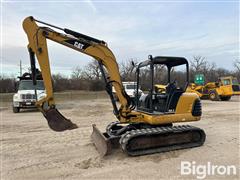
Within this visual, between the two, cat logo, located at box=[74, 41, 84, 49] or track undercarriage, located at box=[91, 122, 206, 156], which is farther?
cat logo, located at box=[74, 41, 84, 49]

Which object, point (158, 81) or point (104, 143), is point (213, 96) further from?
point (104, 143)

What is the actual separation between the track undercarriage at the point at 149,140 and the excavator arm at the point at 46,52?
833mm

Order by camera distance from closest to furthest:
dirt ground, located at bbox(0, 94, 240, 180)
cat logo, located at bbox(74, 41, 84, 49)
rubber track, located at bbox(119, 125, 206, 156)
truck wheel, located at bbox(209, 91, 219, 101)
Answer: dirt ground, located at bbox(0, 94, 240, 180)
rubber track, located at bbox(119, 125, 206, 156)
cat logo, located at bbox(74, 41, 84, 49)
truck wheel, located at bbox(209, 91, 219, 101)

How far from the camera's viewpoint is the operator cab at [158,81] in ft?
18.5

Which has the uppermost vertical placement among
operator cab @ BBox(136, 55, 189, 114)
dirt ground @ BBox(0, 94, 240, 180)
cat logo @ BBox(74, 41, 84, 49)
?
cat logo @ BBox(74, 41, 84, 49)

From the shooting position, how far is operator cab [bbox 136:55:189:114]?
565cm

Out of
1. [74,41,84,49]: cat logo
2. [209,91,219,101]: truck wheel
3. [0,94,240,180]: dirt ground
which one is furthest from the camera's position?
[209,91,219,101]: truck wheel

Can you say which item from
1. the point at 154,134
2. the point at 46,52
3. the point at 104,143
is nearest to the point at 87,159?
the point at 104,143

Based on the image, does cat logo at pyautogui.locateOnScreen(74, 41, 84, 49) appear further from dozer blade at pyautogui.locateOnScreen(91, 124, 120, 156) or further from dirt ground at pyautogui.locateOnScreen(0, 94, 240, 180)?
dirt ground at pyautogui.locateOnScreen(0, 94, 240, 180)

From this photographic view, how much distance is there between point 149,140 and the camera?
534 cm

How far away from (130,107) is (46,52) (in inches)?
102

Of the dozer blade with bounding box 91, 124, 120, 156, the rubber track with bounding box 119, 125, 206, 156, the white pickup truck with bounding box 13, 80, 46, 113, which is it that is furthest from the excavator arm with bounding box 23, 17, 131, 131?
the white pickup truck with bounding box 13, 80, 46, 113

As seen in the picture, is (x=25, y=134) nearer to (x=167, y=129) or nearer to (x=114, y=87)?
(x=114, y=87)

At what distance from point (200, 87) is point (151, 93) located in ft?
60.3
